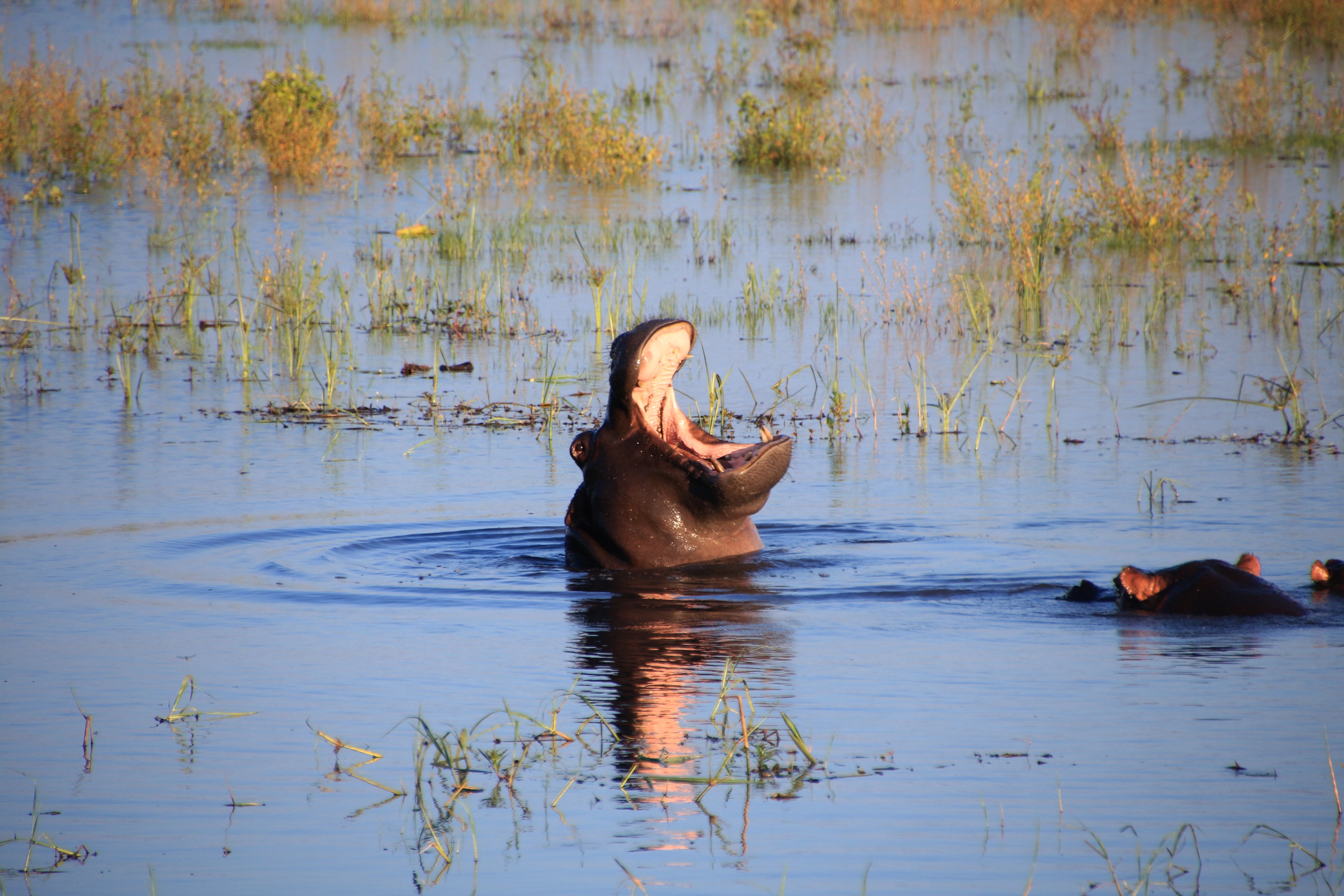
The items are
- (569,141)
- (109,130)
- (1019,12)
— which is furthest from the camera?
(1019,12)

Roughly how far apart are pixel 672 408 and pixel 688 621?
3.06 feet

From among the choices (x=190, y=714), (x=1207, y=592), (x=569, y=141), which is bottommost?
(x=190, y=714)

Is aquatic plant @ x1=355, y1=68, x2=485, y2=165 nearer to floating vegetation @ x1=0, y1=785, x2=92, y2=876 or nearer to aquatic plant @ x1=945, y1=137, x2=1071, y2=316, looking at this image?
aquatic plant @ x1=945, y1=137, x2=1071, y2=316

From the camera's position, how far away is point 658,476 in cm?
643

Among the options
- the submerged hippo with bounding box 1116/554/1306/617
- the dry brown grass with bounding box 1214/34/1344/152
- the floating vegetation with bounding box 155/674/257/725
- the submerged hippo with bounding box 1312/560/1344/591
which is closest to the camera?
the floating vegetation with bounding box 155/674/257/725

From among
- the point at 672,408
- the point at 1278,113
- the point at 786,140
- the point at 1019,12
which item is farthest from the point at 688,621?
the point at 1019,12

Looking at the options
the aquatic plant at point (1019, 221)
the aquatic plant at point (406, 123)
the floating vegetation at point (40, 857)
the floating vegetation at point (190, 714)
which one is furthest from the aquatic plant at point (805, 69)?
the floating vegetation at point (40, 857)

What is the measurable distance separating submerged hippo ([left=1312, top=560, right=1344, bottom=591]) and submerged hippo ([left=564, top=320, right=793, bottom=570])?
1.91 metres

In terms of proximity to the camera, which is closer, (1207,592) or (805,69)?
(1207,592)

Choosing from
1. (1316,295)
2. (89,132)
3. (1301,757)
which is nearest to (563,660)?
(1301,757)

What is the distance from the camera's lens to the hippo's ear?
6.53 m

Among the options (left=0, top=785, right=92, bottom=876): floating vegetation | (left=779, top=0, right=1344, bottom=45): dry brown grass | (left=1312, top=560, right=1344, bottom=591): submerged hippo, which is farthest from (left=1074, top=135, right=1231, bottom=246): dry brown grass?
(left=779, top=0, right=1344, bottom=45): dry brown grass

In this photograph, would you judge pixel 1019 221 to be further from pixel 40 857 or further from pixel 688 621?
pixel 40 857

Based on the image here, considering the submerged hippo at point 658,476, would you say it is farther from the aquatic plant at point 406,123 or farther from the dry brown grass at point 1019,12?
the dry brown grass at point 1019,12
